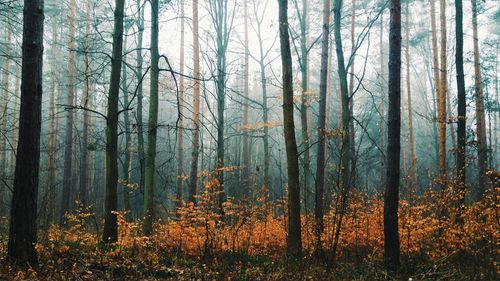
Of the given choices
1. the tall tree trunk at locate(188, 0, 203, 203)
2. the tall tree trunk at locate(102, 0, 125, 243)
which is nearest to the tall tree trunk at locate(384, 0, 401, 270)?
the tall tree trunk at locate(102, 0, 125, 243)

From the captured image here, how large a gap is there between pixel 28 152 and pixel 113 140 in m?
2.14

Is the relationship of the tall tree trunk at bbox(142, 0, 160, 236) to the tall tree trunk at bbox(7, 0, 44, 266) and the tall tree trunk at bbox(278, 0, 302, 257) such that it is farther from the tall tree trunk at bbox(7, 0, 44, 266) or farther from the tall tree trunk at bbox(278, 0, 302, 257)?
the tall tree trunk at bbox(7, 0, 44, 266)

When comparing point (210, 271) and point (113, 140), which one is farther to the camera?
point (113, 140)

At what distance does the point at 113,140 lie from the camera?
724cm

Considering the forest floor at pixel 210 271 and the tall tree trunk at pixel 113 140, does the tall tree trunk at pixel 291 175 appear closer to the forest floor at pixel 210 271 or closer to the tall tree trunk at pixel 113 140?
the forest floor at pixel 210 271

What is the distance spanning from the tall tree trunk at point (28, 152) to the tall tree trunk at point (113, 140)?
201cm

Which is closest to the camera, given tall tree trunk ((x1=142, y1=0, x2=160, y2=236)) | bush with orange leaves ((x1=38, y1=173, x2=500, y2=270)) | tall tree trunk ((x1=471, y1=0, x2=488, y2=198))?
bush with orange leaves ((x1=38, y1=173, x2=500, y2=270))

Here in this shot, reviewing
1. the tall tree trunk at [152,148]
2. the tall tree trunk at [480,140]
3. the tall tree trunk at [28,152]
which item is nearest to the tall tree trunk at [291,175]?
the tall tree trunk at [152,148]

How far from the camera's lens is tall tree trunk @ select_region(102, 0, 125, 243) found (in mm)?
7231

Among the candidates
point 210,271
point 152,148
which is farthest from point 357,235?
point 152,148

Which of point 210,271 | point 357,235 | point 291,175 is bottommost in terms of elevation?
point 210,271

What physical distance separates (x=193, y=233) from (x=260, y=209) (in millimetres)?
2660

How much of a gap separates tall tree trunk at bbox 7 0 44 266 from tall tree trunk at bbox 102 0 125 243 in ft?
6.60

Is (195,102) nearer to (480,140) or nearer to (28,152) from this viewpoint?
(28,152)
